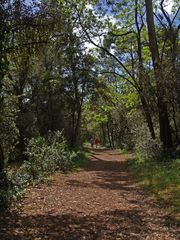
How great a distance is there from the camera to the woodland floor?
6.83m

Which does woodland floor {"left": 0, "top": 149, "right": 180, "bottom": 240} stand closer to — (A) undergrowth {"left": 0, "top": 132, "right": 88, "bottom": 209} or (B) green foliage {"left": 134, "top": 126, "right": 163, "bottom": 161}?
(A) undergrowth {"left": 0, "top": 132, "right": 88, "bottom": 209}

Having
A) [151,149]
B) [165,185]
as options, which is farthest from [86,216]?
[151,149]

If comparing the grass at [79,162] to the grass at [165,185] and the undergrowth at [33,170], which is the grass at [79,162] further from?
the grass at [165,185]

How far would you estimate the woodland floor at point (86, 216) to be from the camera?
6.83 meters

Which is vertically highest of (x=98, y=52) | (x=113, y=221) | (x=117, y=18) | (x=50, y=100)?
(x=117, y=18)

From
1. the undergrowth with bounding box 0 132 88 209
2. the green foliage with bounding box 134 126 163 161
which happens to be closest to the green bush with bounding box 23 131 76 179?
the undergrowth with bounding box 0 132 88 209

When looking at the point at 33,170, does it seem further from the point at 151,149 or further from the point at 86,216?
the point at 151,149

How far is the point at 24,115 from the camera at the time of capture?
90.3 ft

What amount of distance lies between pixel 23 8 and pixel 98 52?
17.5 metres

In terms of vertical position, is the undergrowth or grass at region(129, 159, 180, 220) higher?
the undergrowth

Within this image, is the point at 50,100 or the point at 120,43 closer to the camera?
the point at 120,43

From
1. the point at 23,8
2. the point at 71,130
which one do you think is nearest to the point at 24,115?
the point at 71,130

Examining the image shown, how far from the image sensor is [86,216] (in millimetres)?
8344

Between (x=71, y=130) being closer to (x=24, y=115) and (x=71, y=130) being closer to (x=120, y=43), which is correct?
(x=24, y=115)
